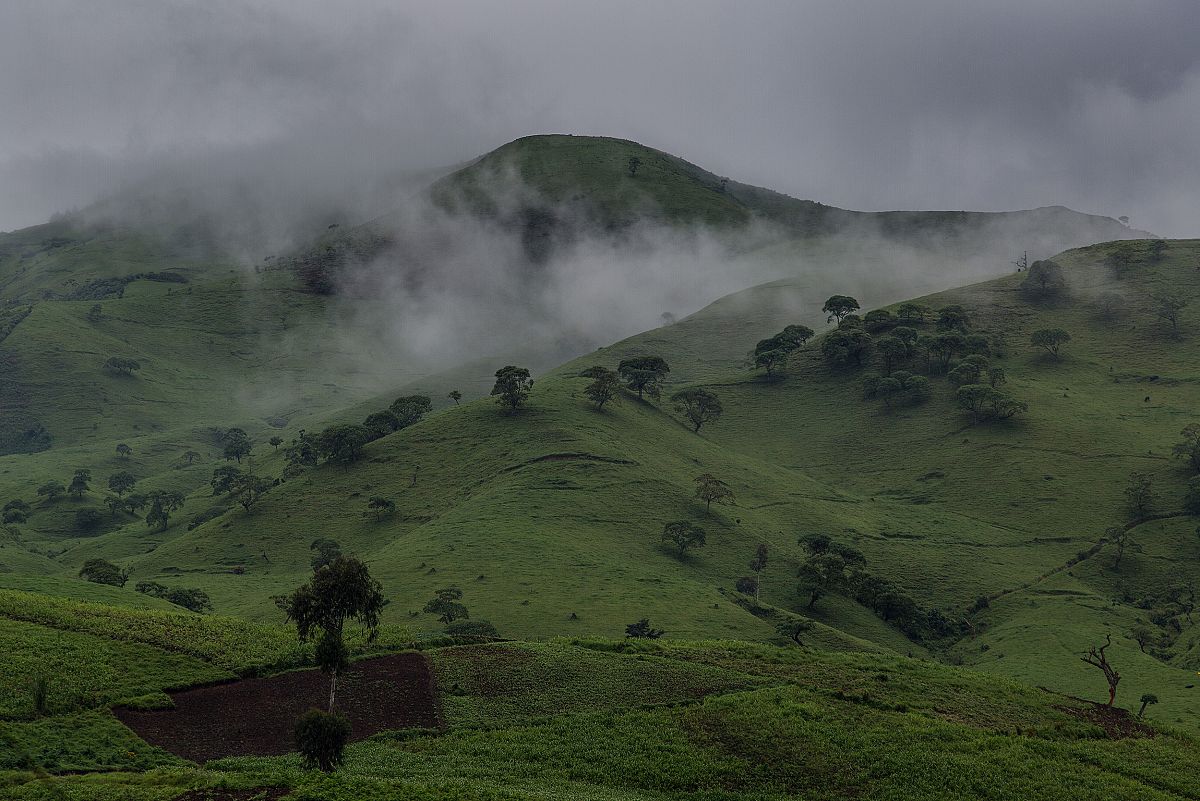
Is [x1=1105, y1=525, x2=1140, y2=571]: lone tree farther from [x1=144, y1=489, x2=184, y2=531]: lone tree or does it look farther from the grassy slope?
[x1=144, y1=489, x2=184, y2=531]: lone tree

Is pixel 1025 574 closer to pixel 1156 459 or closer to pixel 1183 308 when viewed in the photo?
pixel 1156 459

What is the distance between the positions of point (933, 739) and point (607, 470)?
87.4 metres

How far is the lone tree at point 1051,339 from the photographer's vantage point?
18850 cm

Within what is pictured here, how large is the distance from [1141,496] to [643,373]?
88.4 meters

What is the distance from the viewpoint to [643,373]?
584ft

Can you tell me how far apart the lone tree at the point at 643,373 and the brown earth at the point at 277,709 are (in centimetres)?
12395

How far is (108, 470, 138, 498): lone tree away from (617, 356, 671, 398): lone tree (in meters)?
111

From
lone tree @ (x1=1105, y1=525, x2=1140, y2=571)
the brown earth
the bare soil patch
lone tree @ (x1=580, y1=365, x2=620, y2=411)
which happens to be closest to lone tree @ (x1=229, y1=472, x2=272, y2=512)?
lone tree @ (x1=580, y1=365, x2=620, y2=411)

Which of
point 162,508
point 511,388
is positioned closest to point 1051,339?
point 511,388

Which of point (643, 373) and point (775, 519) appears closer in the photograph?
point (775, 519)

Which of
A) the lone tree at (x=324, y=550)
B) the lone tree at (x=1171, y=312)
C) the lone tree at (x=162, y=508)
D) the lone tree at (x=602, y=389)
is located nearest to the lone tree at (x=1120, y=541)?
the lone tree at (x=602, y=389)

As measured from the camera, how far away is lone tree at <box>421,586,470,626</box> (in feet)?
268

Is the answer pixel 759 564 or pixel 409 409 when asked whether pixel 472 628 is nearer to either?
pixel 759 564

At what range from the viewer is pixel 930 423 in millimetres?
169500
